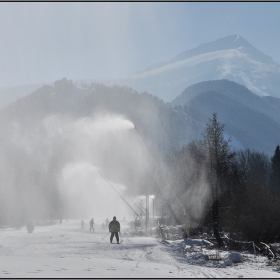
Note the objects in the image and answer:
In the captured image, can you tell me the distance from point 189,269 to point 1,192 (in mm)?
106267

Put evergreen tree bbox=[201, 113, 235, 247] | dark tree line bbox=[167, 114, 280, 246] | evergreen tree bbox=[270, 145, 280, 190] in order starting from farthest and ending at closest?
evergreen tree bbox=[270, 145, 280, 190]
evergreen tree bbox=[201, 113, 235, 247]
dark tree line bbox=[167, 114, 280, 246]

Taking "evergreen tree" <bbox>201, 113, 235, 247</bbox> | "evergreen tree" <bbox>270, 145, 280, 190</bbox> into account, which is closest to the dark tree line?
"evergreen tree" <bbox>201, 113, 235, 247</bbox>

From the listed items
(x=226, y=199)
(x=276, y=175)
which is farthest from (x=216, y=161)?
(x=276, y=175)

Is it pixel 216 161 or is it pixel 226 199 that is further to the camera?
pixel 226 199

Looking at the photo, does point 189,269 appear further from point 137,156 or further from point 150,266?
point 137,156

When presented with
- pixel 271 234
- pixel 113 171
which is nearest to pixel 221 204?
pixel 271 234

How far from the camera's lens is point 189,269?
14766 mm

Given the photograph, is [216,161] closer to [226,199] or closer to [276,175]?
[226,199]

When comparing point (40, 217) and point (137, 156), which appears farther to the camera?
point (137, 156)

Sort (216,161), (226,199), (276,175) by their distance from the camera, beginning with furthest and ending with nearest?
(276,175)
(226,199)
(216,161)

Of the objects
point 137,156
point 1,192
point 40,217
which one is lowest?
point 40,217

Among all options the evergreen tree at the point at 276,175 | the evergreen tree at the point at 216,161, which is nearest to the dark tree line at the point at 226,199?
the evergreen tree at the point at 216,161

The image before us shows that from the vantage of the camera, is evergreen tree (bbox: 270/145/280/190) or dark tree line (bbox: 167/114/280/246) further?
evergreen tree (bbox: 270/145/280/190)

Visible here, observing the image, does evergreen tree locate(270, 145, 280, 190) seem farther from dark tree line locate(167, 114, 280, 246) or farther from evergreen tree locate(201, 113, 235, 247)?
evergreen tree locate(201, 113, 235, 247)
